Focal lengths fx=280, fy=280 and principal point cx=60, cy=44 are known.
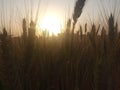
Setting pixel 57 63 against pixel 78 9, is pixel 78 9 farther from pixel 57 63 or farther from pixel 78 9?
pixel 57 63

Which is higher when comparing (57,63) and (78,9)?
(78,9)

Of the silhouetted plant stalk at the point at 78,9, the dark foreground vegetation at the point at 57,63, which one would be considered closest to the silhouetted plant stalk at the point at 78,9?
the silhouetted plant stalk at the point at 78,9

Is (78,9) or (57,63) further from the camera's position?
(78,9)

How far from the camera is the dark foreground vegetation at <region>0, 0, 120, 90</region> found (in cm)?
176

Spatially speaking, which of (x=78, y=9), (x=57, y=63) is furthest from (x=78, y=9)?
(x=57, y=63)

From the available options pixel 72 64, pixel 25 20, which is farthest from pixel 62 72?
A: pixel 25 20

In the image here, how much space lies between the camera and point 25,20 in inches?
81.0

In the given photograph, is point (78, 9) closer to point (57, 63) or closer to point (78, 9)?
point (78, 9)

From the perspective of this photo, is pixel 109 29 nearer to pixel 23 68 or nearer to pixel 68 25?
pixel 68 25

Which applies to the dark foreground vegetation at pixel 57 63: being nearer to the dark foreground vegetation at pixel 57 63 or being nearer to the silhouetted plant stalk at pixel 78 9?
the dark foreground vegetation at pixel 57 63

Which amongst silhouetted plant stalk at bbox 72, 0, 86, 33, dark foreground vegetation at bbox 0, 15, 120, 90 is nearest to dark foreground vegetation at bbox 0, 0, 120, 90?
dark foreground vegetation at bbox 0, 15, 120, 90

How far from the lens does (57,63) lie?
2.07 metres

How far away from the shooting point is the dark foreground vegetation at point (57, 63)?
5.79 ft

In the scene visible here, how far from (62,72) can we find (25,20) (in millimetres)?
467
